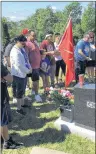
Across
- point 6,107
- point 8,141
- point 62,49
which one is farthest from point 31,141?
point 62,49

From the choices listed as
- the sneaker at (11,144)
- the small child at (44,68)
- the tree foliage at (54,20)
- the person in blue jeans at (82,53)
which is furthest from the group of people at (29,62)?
the tree foliage at (54,20)

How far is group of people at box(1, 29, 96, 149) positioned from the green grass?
22 centimetres

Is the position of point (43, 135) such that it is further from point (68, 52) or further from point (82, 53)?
point (82, 53)

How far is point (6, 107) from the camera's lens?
471cm

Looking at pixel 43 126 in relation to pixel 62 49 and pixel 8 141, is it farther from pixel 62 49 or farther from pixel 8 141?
pixel 62 49

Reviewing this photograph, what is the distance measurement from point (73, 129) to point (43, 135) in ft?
1.67

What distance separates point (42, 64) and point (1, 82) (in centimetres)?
317

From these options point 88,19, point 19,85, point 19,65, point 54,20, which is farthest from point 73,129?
point 88,19

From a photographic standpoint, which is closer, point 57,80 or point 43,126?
point 43,126

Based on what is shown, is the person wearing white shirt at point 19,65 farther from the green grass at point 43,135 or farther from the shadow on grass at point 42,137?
the shadow on grass at point 42,137

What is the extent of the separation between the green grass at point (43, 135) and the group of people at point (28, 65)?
22cm

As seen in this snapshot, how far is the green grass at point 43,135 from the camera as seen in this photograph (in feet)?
15.8

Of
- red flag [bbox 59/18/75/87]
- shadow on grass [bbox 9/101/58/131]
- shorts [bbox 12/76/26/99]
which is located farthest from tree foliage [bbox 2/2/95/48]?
shorts [bbox 12/76/26/99]

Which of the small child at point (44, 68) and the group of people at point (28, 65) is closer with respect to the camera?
the group of people at point (28, 65)
